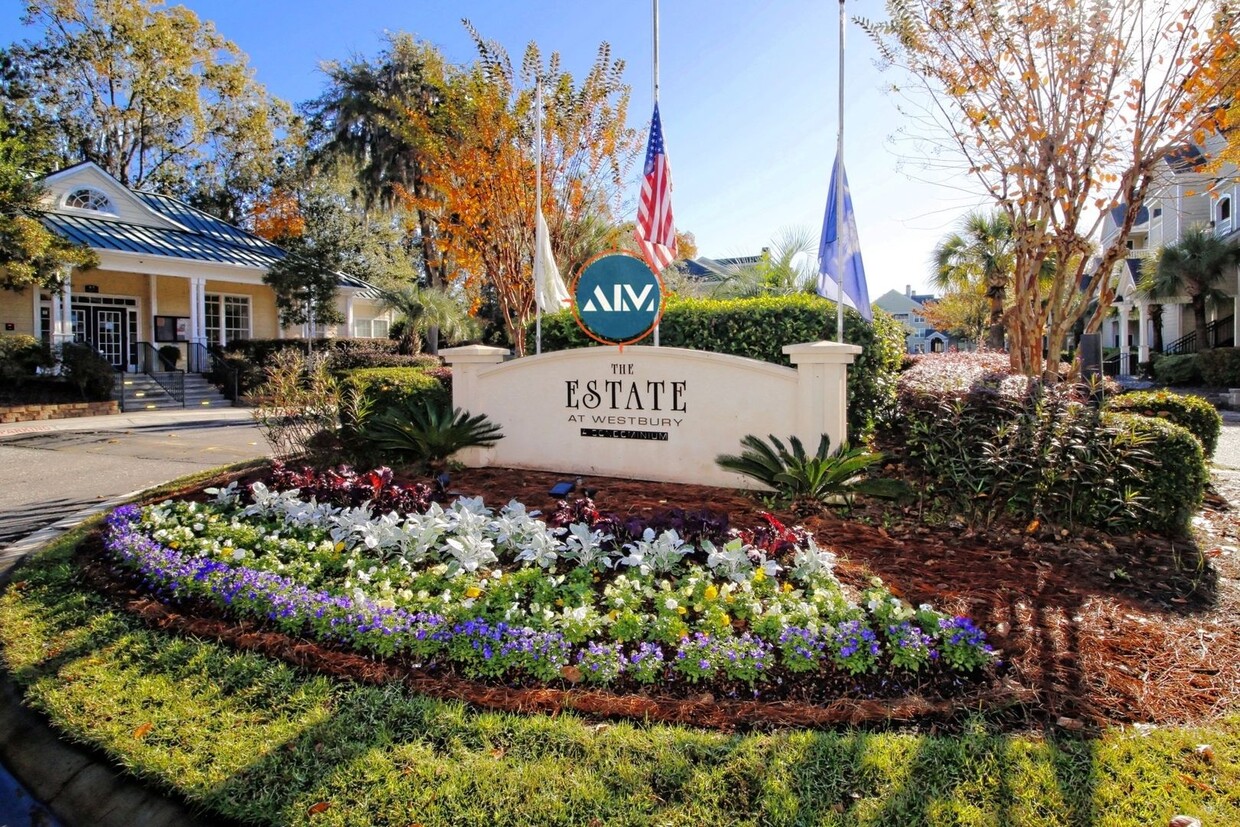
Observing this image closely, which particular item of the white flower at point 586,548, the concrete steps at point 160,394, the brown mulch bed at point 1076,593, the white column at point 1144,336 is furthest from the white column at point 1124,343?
the white flower at point 586,548

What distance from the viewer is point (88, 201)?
72.3 ft

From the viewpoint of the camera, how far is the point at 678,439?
6.61 meters

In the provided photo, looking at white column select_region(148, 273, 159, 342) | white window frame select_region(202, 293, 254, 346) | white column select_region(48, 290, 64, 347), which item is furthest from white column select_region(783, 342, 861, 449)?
white window frame select_region(202, 293, 254, 346)

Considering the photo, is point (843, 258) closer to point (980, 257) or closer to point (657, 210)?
point (657, 210)

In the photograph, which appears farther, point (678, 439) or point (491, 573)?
point (678, 439)

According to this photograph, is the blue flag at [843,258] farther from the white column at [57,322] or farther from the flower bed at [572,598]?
the white column at [57,322]

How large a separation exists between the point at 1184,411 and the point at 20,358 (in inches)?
830

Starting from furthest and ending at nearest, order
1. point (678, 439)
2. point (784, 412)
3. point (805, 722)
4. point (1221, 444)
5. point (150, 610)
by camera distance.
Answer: point (1221, 444) → point (678, 439) → point (784, 412) → point (150, 610) → point (805, 722)

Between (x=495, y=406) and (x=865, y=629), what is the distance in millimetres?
4897

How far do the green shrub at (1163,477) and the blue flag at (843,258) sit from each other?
2401 millimetres

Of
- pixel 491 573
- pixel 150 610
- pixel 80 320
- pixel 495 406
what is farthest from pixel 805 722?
pixel 80 320

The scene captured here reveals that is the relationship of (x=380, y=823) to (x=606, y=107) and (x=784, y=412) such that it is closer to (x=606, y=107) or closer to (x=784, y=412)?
(x=784, y=412)

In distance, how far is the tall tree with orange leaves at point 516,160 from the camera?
12.7 metres

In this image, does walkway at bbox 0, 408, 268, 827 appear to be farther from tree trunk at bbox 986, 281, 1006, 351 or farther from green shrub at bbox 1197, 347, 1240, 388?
green shrub at bbox 1197, 347, 1240, 388
